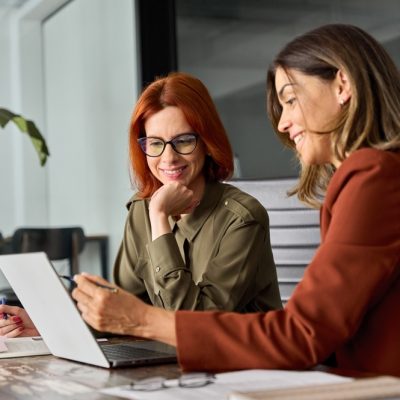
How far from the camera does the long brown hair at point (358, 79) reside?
146cm

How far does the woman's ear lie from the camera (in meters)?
1.48

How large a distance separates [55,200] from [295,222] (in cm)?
421

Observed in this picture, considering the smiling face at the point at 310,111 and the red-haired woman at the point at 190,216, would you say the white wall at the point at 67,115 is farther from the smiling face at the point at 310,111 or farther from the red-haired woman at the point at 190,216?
the smiling face at the point at 310,111

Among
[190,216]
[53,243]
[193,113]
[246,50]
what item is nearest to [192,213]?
[190,216]

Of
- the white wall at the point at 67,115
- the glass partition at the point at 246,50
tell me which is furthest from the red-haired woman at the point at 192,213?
the white wall at the point at 67,115

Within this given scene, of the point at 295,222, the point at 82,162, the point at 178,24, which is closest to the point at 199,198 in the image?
the point at 295,222

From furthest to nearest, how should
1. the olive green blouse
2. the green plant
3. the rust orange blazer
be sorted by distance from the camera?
the green plant → the olive green blouse → the rust orange blazer

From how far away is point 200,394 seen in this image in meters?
1.20

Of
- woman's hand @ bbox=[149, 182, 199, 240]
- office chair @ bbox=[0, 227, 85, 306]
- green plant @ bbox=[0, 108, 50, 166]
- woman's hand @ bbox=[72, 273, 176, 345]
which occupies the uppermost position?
green plant @ bbox=[0, 108, 50, 166]

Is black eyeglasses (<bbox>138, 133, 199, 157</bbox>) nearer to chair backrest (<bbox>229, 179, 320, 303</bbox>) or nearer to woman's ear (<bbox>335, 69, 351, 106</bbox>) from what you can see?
chair backrest (<bbox>229, 179, 320, 303</bbox>)

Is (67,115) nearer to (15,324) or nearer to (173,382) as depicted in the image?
(15,324)

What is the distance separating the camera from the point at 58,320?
4.99 feet

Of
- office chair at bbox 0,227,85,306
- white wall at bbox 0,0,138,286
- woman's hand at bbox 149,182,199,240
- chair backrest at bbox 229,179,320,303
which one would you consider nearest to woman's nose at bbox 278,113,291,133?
woman's hand at bbox 149,182,199,240

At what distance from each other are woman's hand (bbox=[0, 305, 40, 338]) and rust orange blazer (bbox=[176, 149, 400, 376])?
70 centimetres
